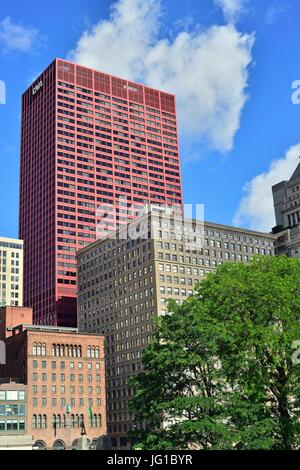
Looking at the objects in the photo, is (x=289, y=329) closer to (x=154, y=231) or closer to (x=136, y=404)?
(x=136, y=404)

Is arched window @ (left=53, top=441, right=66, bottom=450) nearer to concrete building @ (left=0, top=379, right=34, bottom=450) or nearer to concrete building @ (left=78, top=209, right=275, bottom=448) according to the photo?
concrete building @ (left=0, top=379, right=34, bottom=450)

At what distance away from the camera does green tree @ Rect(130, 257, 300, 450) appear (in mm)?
43125

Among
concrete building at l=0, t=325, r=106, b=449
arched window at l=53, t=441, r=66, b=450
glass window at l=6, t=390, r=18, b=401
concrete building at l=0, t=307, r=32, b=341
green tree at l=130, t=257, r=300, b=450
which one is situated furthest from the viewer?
concrete building at l=0, t=307, r=32, b=341

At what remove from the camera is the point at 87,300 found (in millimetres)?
182375

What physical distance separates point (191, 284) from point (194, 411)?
118217mm

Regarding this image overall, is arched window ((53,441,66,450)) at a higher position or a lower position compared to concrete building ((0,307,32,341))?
lower

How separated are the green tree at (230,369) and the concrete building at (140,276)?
104m

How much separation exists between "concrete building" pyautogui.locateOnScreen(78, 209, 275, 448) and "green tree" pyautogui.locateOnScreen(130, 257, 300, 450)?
104m

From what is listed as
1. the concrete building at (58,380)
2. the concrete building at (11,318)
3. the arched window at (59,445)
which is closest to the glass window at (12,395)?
the concrete building at (58,380)

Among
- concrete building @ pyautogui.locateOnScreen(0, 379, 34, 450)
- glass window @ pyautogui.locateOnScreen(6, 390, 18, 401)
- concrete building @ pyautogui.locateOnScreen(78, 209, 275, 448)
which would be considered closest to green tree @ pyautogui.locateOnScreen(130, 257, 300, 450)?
concrete building @ pyautogui.locateOnScreen(0, 379, 34, 450)

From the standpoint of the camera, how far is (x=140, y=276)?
161 meters

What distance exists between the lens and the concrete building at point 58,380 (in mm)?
128875

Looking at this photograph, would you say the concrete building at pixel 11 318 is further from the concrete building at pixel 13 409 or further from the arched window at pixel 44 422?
the arched window at pixel 44 422
